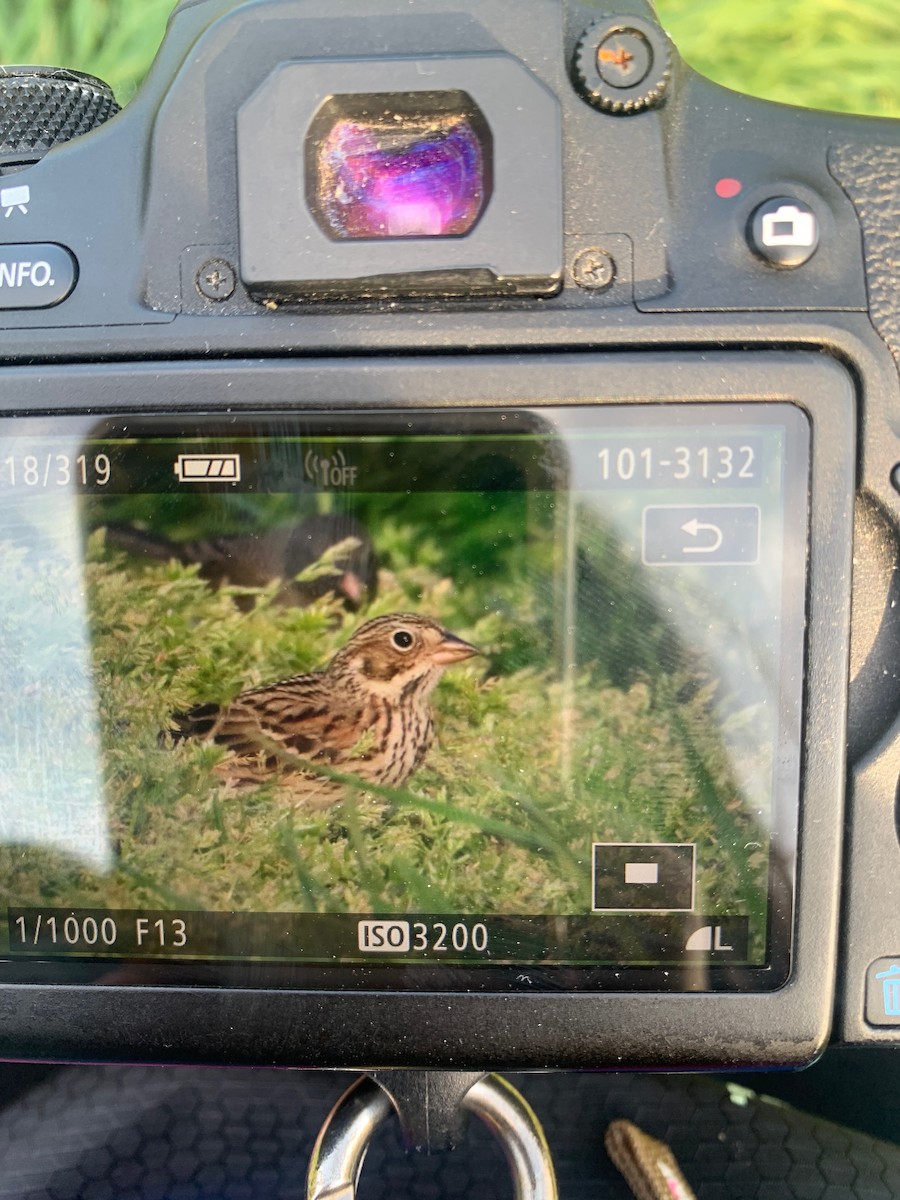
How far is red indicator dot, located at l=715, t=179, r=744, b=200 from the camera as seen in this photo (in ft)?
1.72

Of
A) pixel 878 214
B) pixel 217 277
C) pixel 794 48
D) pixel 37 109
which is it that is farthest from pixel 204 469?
pixel 794 48

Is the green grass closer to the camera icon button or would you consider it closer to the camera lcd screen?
the camera lcd screen

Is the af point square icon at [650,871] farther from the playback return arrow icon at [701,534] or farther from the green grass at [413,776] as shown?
the playback return arrow icon at [701,534]

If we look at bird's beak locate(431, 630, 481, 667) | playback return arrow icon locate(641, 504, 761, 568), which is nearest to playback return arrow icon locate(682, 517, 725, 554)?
playback return arrow icon locate(641, 504, 761, 568)

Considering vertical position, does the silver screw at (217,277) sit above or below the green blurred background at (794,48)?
below

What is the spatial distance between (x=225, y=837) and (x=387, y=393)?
0.24 m

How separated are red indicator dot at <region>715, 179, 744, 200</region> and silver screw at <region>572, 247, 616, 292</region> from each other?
0.20 feet

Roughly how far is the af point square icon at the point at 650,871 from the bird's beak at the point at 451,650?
0.12 metres

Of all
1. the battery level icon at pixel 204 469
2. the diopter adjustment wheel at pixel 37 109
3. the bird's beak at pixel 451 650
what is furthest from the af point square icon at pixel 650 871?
the diopter adjustment wheel at pixel 37 109

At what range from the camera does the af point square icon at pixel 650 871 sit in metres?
0.55

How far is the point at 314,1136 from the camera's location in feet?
2.20

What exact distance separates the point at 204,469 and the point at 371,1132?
0.37 metres

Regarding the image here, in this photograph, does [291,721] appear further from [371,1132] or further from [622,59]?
[622,59]

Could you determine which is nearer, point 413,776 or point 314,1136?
point 413,776
